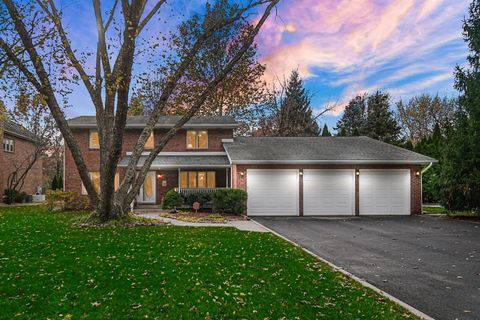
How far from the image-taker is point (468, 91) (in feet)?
55.5

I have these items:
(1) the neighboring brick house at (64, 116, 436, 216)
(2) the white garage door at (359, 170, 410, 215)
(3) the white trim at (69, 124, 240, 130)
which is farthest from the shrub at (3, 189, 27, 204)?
(2) the white garage door at (359, 170, 410, 215)

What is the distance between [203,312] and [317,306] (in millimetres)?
1557

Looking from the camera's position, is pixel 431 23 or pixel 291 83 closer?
pixel 431 23

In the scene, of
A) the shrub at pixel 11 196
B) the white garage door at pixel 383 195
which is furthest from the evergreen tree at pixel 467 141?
the shrub at pixel 11 196

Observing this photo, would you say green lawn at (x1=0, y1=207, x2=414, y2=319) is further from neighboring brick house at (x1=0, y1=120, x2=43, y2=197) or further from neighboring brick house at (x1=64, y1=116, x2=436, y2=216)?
neighboring brick house at (x1=0, y1=120, x2=43, y2=197)

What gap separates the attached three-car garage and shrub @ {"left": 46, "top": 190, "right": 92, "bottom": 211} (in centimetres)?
827

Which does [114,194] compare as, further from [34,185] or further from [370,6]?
[34,185]

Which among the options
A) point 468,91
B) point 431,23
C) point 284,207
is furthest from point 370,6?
point 284,207

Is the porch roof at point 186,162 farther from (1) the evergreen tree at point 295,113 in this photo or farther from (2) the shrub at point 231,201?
(1) the evergreen tree at point 295,113

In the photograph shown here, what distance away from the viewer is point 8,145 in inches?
1038

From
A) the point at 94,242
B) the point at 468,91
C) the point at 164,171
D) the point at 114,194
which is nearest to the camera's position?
the point at 94,242

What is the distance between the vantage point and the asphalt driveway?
17.9ft

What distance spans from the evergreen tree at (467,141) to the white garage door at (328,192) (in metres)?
4.54

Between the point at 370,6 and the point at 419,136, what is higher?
the point at 370,6
